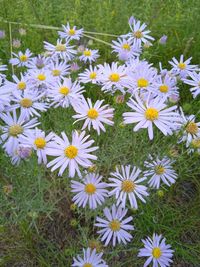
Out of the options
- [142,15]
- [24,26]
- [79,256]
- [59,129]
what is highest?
[142,15]

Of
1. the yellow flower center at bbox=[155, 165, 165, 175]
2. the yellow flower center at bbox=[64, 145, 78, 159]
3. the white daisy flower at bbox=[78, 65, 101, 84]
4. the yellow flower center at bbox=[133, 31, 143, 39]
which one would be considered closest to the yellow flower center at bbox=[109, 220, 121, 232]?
the yellow flower center at bbox=[155, 165, 165, 175]

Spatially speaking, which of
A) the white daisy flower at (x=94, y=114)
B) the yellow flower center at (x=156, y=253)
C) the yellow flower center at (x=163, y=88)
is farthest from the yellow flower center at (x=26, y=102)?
the yellow flower center at (x=156, y=253)

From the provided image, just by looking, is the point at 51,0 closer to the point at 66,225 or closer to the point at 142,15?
the point at 142,15

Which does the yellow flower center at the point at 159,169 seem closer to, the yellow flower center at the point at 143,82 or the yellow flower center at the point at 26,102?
the yellow flower center at the point at 143,82

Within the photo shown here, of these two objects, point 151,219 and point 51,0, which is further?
point 51,0

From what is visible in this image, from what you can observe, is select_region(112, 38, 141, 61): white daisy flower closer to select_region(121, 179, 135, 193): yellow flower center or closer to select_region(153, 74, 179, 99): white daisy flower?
select_region(153, 74, 179, 99): white daisy flower

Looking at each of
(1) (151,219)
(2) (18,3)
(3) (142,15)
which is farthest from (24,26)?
(1) (151,219)
